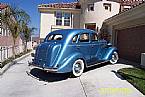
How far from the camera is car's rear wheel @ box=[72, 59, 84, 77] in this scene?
990cm

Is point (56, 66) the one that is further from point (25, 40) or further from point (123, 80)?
point (25, 40)

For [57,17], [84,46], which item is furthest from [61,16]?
[84,46]

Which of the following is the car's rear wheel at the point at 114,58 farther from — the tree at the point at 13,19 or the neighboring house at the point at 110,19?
the tree at the point at 13,19

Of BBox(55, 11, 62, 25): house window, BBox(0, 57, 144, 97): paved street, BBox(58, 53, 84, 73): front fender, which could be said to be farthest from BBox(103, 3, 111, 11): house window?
BBox(58, 53, 84, 73): front fender

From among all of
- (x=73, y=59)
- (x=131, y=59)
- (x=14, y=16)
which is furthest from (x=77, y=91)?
(x=14, y=16)

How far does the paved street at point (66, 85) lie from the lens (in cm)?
742

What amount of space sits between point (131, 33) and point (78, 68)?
20.2 ft

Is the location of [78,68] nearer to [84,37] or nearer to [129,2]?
[84,37]

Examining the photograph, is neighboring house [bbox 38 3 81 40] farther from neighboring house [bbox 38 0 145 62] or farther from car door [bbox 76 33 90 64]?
car door [bbox 76 33 90 64]

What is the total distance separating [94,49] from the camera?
Result: 11.2 metres

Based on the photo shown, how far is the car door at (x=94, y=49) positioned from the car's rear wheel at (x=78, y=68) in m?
0.82

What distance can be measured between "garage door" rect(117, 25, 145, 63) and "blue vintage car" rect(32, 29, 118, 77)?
9.01ft

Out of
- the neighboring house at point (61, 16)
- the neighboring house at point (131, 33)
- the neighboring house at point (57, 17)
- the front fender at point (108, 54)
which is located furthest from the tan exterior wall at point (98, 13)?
the front fender at point (108, 54)

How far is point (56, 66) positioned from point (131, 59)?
703 cm
